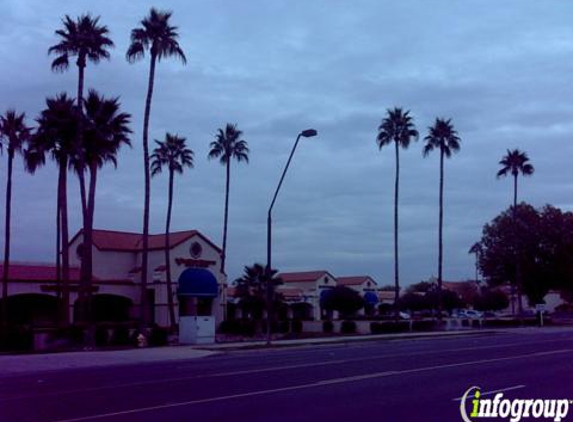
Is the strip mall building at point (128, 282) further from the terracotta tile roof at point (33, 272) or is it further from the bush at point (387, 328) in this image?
the bush at point (387, 328)

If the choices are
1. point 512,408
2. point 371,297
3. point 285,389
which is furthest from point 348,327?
point 512,408

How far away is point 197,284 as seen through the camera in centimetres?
5762

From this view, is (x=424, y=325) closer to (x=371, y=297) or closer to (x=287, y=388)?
(x=371, y=297)

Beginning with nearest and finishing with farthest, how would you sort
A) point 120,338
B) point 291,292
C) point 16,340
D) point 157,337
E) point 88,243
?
point 16,340 < point 157,337 < point 120,338 < point 88,243 < point 291,292

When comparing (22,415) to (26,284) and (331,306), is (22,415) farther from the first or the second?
(331,306)

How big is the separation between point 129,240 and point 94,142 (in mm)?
24847

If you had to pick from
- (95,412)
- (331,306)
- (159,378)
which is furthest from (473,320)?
(95,412)

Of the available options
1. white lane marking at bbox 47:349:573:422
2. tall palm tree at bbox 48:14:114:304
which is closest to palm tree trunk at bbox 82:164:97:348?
tall palm tree at bbox 48:14:114:304

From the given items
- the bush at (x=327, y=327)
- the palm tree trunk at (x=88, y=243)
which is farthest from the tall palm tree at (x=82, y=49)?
the bush at (x=327, y=327)

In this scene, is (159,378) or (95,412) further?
(159,378)

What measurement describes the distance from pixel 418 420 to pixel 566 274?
8701cm

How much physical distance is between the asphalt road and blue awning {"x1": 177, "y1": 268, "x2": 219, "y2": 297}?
1125 inches

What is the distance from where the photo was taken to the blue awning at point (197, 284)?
57219 mm

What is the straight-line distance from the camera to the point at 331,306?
7831 cm
